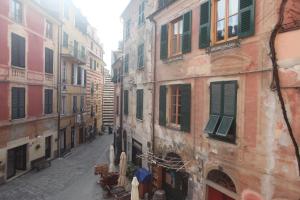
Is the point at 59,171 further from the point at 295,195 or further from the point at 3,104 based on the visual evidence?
the point at 295,195

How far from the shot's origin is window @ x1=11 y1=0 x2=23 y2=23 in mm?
18487

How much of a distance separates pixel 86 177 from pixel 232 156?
12966 millimetres

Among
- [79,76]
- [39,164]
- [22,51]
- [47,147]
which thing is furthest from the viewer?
[79,76]

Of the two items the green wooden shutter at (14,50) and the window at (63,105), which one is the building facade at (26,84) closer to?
the green wooden shutter at (14,50)

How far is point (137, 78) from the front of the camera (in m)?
18.7

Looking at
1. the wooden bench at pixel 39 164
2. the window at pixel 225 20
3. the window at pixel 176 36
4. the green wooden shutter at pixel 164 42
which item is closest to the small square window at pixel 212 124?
the window at pixel 225 20

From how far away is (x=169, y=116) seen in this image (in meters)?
13.4

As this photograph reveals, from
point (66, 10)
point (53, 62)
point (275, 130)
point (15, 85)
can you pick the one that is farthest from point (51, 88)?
point (275, 130)

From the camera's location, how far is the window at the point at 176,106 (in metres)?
11.8

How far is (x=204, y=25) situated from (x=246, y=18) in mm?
2083

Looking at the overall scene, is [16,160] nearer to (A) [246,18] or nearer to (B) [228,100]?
(B) [228,100]

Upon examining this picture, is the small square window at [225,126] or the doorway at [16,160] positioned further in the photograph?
the doorway at [16,160]

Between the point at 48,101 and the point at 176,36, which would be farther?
the point at 48,101

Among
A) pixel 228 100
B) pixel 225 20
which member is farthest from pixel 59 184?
pixel 225 20
